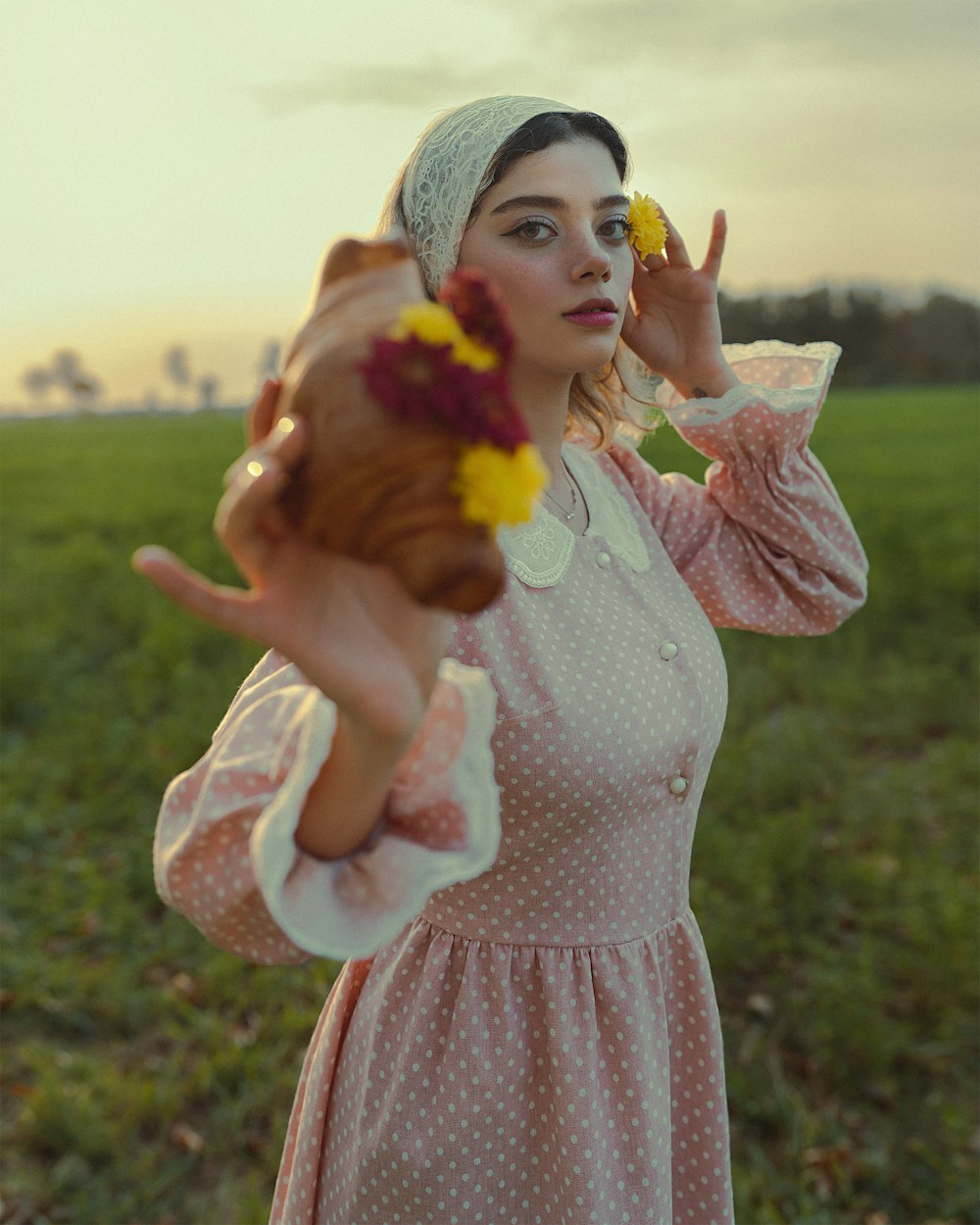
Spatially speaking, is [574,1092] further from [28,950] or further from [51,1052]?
[28,950]

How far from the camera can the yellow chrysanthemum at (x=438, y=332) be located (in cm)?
83

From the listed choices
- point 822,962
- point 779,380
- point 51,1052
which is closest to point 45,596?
point 51,1052

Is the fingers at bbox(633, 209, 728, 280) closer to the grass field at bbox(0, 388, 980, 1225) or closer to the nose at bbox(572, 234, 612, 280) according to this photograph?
the nose at bbox(572, 234, 612, 280)

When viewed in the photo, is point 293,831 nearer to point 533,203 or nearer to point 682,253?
point 533,203

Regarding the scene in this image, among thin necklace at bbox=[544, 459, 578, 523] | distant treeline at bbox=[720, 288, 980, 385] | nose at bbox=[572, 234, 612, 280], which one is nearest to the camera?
nose at bbox=[572, 234, 612, 280]

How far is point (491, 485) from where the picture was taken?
815mm

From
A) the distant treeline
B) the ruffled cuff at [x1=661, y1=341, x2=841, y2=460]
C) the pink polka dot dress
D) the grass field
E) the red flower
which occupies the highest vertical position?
the red flower

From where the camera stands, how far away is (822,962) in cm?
345

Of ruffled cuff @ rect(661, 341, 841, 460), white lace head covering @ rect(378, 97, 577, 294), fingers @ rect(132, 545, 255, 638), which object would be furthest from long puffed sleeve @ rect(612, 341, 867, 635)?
fingers @ rect(132, 545, 255, 638)

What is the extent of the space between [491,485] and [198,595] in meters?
0.24

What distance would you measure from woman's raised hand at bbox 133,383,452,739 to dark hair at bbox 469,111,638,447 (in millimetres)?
812

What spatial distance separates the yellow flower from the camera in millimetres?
1714

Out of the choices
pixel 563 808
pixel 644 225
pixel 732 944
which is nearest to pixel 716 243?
pixel 644 225

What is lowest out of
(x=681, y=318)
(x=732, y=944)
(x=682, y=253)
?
(x=732, y=944)
